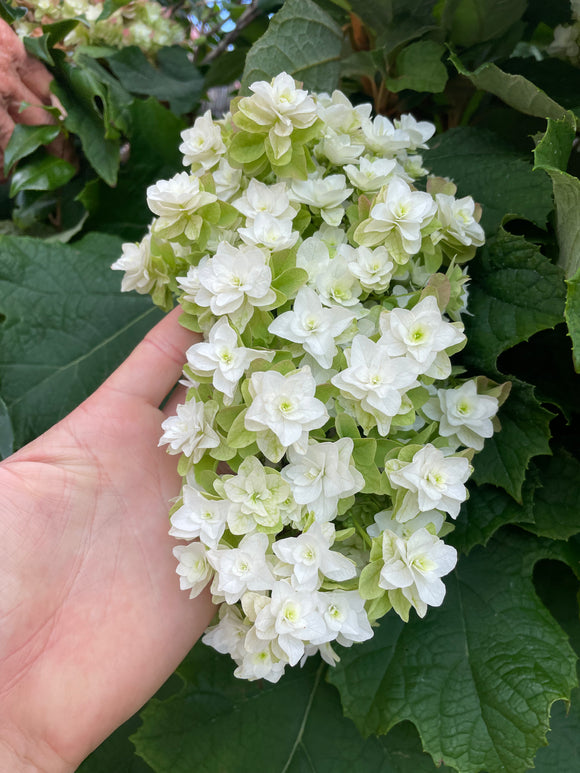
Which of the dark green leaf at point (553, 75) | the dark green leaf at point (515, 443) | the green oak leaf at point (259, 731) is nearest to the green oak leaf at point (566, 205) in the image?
the dark green leaf at point (515, 443)

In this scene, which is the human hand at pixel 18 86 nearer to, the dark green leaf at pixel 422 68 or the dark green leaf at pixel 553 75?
the dark green leaf at pixel 422 68

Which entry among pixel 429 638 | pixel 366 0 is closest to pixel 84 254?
pixel 366 0

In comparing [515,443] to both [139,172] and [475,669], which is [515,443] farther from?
[139,172]

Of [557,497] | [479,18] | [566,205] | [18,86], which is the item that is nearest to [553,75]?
[479,18]

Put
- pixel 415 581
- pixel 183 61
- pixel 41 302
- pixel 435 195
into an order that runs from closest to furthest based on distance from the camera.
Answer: pixel 415 581 < pixel 435 195 < pixel 41 302 < pixel 183 61

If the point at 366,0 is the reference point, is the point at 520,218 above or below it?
below

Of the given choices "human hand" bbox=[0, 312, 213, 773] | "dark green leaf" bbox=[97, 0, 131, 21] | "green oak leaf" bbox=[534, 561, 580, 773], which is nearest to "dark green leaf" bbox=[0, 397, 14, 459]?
"human hand" bbox=[0, 312, 213, 773]

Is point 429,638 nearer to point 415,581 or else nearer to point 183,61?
point 415,581
